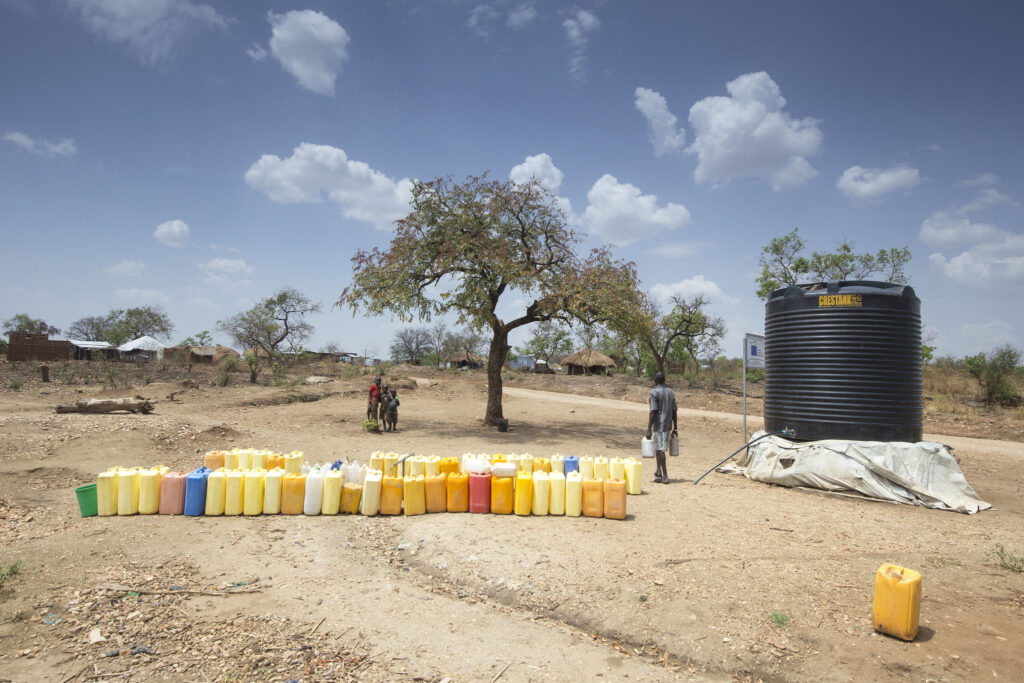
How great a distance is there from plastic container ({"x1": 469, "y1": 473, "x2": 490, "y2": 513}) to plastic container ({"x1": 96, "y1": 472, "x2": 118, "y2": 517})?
3984mm

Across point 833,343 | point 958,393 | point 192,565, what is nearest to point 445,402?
point 833,343

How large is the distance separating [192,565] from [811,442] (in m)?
8.49

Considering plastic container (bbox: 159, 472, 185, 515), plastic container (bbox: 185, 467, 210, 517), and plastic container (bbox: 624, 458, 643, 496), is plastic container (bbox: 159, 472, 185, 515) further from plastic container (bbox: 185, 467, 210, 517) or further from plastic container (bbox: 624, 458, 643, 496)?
plastic container (bbox: 624, 458, 643, 496)

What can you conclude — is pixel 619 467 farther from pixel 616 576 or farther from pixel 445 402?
pixel 445 402

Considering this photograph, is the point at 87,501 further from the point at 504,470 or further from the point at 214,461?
the point at 504,470

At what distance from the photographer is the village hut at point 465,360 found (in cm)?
5404

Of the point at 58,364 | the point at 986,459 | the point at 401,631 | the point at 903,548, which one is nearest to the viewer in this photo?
the point at 401,631

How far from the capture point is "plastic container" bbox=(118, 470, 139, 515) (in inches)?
249

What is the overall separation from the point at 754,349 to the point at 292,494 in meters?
8.57

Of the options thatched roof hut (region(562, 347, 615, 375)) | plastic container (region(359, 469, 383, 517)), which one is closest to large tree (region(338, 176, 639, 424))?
plastic container (region(359, 469, 383, 517))

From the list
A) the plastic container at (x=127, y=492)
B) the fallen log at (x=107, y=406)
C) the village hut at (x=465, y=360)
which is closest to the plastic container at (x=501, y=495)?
the plastic container at (x=127, y=492)

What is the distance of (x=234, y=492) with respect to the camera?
6.56 metres

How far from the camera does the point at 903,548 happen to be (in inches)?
228

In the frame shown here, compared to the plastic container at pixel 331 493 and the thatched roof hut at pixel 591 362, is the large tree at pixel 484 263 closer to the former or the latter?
the plastic container at pixel 331 493
